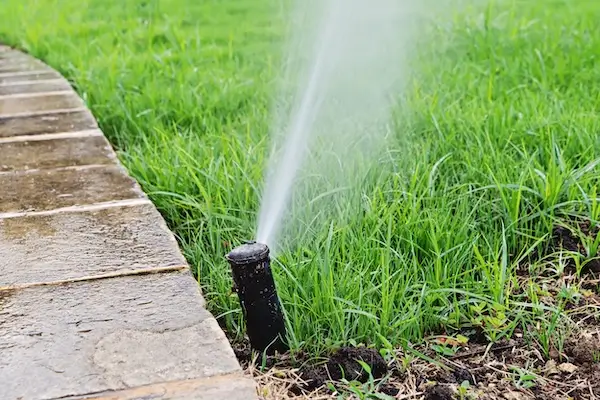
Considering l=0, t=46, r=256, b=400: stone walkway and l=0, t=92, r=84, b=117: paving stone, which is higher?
l=0, t=92, r=84, b=117: paving stone

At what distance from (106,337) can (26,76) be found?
3169 millimetres

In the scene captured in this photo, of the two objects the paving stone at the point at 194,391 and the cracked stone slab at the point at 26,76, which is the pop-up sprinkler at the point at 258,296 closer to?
the paving stone at the point at 194,391

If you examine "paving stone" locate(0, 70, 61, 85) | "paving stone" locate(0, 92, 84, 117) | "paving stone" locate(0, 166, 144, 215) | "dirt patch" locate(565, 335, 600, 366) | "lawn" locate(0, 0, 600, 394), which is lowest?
"dirt patch" locate(565, 335, 600, 366)

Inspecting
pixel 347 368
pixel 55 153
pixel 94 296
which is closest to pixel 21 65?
pixel 55 153

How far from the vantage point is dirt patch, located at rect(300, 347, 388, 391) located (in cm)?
163

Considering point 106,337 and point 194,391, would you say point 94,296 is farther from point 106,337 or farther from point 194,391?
point 194,391

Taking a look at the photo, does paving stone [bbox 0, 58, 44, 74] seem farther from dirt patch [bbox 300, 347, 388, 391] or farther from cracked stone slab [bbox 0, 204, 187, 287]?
dirt patch [bbox 300, 347, 388, 391]

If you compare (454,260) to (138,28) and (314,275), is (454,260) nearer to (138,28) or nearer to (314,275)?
(314,275)

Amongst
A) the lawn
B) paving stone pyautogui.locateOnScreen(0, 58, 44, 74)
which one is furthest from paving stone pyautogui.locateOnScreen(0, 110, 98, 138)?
paving stone pyautogui.locateOnScreen(0, 58, 44, 74)

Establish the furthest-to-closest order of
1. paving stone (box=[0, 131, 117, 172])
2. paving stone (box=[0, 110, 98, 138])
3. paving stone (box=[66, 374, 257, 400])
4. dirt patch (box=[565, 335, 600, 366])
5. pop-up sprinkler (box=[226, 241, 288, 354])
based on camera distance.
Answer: paving stone (box=[0, 110, 98, 138]) → paving stone (box=[0, 131, 117, 172]) → dirt patch (box=[565, 335, 600, 366]) → pop-up sprinkler (box=[226, 241, 288, 354]) → paving stone (box=[66, 374, 257, 400])

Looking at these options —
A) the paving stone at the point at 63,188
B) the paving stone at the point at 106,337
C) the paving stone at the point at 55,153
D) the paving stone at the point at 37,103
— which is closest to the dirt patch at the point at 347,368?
the paving stone at the point at 106,337

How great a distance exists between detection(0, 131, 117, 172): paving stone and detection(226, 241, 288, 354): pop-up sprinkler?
51.5 inches

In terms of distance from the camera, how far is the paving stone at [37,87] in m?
3.99

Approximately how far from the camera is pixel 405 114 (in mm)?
3068
